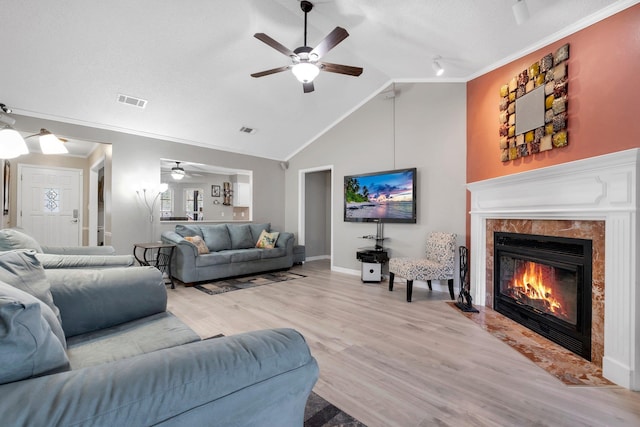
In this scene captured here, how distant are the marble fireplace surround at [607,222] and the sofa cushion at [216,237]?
15.0ft

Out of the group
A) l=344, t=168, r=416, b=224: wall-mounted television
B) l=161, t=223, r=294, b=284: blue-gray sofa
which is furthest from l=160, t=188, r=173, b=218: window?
l=344, t=168, r=416, b=224: wall-mounted television

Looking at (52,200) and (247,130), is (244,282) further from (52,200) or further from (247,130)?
(52,200)

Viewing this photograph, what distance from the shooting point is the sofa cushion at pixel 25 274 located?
126 cm

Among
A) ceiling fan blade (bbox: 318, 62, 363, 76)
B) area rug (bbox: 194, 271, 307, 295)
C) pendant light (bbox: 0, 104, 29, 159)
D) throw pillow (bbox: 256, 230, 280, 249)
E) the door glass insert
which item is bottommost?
area rug (bbox: 194, 271, 307, 295)

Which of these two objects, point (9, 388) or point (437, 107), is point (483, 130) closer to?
point (437, 107)

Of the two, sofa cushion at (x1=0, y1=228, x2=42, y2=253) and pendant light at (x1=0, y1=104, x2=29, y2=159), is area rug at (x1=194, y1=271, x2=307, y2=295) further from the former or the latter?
pendant light at (x1=0, y1=104, x2=29, y2=159)

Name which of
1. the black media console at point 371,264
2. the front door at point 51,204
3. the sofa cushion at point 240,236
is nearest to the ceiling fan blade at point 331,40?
the black media console at point 371,264

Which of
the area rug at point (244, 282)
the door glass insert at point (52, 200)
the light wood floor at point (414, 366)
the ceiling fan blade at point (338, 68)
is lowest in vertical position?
the area rug at point (244, 282)

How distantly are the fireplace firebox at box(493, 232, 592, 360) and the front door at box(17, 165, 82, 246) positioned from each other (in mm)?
7909

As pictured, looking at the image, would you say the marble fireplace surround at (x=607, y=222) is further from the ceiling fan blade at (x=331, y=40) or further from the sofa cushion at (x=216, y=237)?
the sofa cushion at (x=216, y=237)

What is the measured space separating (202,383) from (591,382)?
2520 millimetres

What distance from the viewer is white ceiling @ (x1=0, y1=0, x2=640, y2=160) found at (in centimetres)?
278

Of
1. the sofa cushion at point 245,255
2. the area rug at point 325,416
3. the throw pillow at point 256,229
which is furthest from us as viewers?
the throw pillow at point 256,229

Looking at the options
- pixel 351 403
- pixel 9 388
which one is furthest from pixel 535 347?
pixel 9 388
